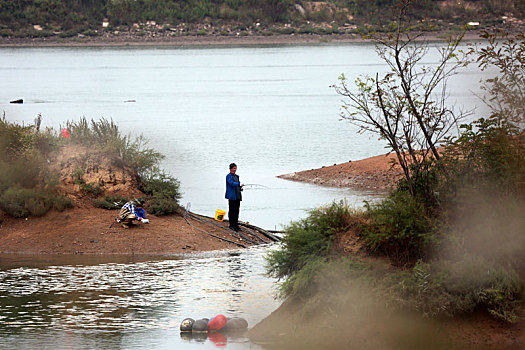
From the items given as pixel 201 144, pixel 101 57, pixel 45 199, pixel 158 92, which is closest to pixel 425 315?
pixel 45 199

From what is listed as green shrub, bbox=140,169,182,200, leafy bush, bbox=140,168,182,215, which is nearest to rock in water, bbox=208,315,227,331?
leafy bush, bbox=140,168,182,215

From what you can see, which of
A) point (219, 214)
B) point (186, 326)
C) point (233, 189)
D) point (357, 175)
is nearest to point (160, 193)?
point (219, 214)

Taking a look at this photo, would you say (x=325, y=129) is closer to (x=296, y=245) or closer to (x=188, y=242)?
(x=188, y=242)

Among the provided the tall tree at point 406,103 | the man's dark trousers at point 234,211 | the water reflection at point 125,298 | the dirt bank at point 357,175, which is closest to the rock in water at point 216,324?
the water reflection at point 125,298

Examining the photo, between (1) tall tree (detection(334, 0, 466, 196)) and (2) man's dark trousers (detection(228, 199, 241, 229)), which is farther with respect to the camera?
(2) man's dark trousers (detection(228, 199, 241, 229))

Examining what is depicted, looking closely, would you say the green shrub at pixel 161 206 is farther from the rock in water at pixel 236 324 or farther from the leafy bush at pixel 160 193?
the rock in water at pixel 236 324

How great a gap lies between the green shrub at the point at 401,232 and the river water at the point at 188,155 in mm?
2267

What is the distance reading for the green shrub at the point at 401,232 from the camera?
12.2 m

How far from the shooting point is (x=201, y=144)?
47938mm

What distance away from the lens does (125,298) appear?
14812 mm

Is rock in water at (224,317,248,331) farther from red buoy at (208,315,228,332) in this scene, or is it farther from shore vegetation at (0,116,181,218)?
shore vegetation at (0,116,181,218)

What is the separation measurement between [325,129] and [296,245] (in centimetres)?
4272

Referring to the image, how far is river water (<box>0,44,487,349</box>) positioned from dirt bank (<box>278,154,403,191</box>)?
982 mm

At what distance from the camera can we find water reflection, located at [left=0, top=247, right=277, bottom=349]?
1266cm
